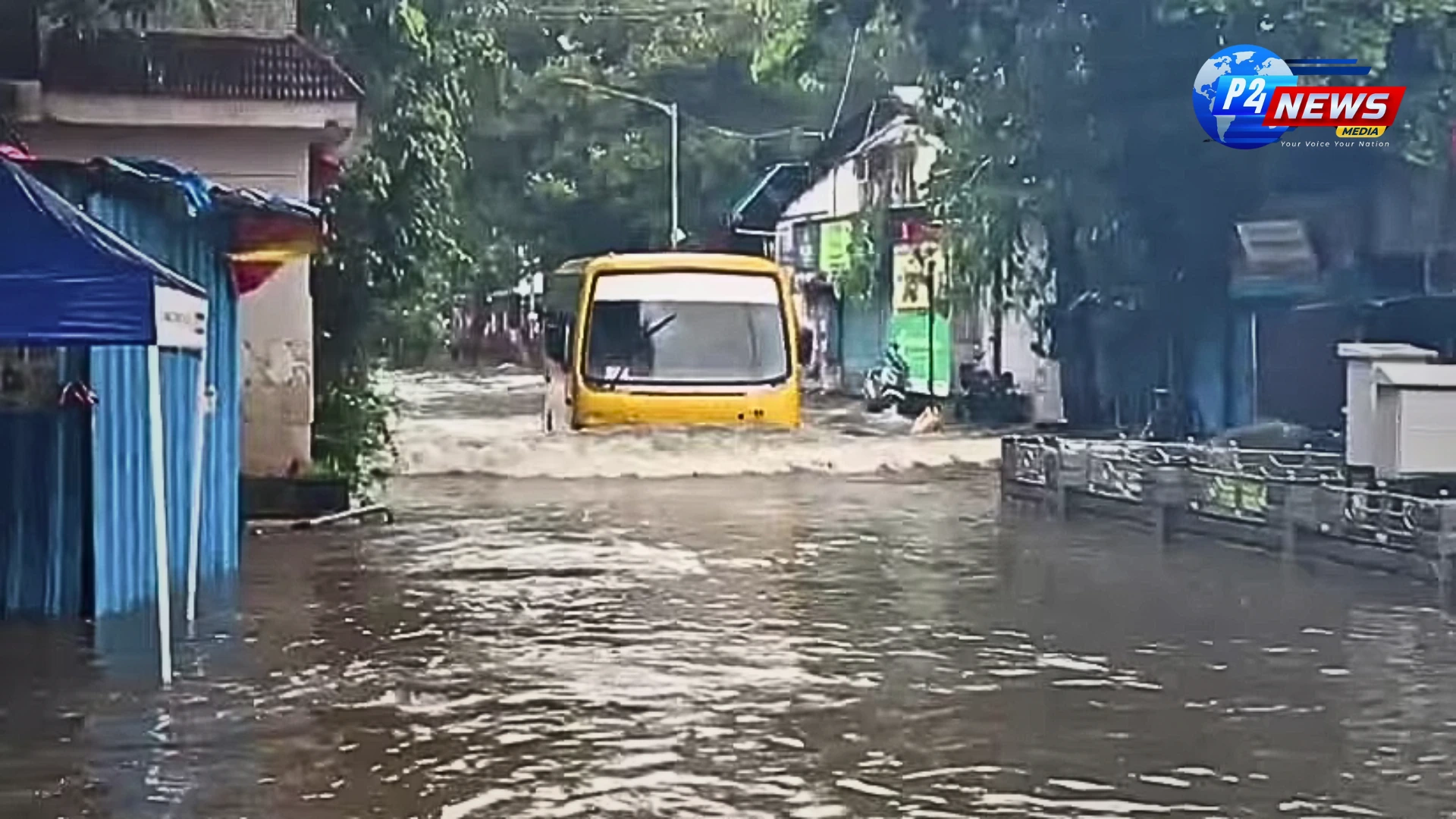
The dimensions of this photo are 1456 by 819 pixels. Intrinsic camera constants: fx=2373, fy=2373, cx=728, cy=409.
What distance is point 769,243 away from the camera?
210 feet

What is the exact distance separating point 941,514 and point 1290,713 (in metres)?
10.4

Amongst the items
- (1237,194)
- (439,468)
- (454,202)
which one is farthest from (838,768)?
(1237,194)

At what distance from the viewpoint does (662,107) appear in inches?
2352

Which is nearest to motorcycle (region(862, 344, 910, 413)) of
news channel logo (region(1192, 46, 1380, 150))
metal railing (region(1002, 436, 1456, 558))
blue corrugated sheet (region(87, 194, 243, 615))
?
news channel logo (region(1192, 46, 1380, 150))

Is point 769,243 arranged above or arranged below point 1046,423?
above

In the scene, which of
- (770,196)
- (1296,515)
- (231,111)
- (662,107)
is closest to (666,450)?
(231,111)

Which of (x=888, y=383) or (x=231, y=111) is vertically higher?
(x=231, y=111)

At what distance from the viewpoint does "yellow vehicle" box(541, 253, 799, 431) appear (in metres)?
25.7

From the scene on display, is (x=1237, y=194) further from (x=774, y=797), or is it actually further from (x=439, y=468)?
(x=774, y=797)

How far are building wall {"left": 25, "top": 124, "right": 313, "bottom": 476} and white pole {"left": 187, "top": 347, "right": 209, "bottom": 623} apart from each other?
4.87 m

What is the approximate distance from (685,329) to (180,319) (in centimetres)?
1487

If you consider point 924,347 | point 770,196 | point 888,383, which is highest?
point 770,196

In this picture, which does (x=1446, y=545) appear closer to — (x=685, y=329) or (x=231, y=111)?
(x=231, y=111)

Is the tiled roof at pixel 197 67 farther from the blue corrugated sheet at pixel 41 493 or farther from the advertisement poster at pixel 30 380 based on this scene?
the blue corrugated sheet at pixel 41 493
